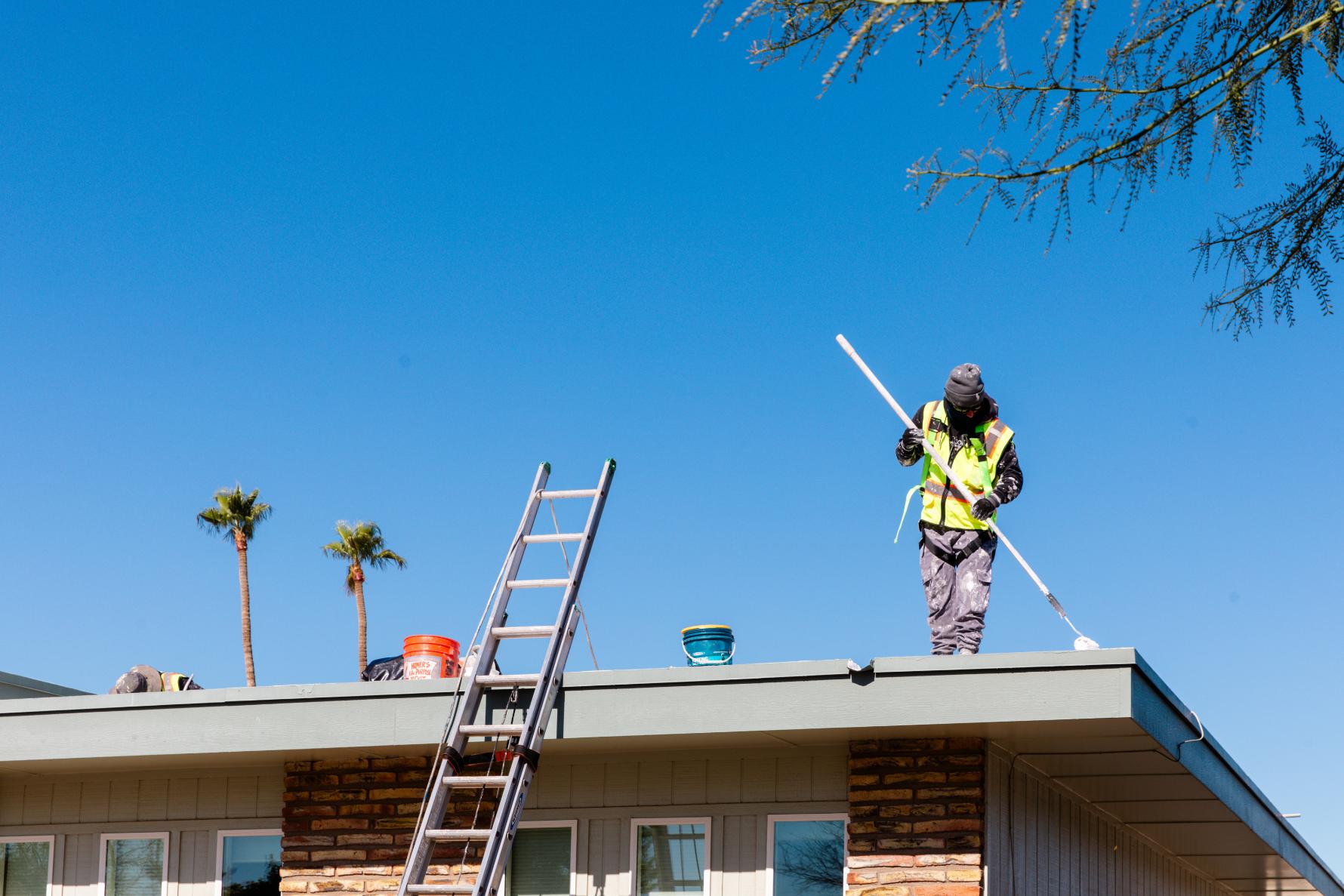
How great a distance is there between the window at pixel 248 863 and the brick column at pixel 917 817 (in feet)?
12.6

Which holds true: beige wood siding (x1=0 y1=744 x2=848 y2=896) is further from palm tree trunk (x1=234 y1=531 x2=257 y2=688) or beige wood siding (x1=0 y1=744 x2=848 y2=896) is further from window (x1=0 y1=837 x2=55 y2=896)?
palm tree trunk (x1=234 y1=531 x2=257 y2=688)

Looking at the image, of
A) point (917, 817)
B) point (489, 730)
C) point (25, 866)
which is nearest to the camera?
point (489, 730)

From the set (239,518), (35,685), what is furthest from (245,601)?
(35,685)

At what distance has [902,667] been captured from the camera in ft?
29.6

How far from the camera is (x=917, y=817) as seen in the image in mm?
9461

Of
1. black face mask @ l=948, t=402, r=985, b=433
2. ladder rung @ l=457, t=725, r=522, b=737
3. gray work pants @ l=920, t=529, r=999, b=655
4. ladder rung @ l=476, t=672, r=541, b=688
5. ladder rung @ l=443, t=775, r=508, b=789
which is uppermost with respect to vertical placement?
black face mask @ l=948, t=402, r=985, b=433

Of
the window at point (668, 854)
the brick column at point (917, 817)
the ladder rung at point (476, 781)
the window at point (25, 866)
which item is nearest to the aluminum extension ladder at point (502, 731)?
the ladder rung at point (476, 781)

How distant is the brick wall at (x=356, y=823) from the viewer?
10297 millimetres

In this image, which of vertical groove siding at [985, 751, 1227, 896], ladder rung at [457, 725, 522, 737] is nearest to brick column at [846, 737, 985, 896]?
vertical groove siding at [985, 751, 1227, 896]

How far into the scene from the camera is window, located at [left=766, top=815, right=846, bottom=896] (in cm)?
979

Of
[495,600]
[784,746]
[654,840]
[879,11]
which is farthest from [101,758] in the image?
[879,11]

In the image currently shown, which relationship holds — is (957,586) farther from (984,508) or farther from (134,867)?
(134,867)

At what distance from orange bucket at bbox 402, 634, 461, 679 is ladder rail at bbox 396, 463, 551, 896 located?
0.66 meters

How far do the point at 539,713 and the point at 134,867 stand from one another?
12.1 feet
